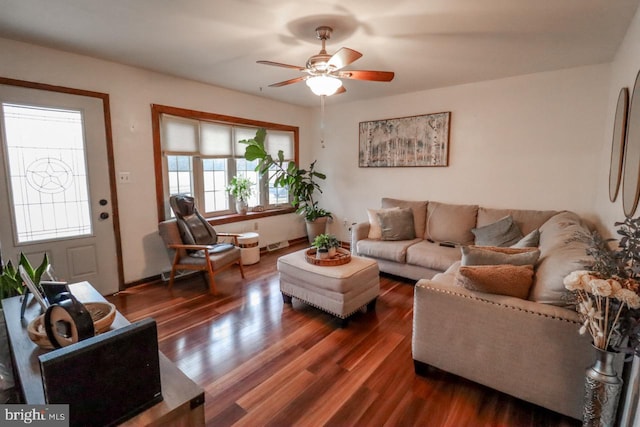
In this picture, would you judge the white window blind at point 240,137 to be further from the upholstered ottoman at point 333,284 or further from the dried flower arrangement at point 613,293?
the dried flower arrangement at point 613,293

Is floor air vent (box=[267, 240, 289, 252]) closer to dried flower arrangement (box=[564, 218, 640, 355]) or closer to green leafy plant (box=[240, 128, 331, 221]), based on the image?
green leafy plant (box=[240, 128, 331, 221])

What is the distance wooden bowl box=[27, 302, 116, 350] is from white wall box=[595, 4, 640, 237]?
3.08m

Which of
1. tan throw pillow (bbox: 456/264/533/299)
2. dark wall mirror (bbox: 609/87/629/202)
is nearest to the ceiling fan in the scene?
tan throw pillow (bbox: 456/264/533/299)

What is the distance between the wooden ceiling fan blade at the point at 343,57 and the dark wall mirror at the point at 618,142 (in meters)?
1.98

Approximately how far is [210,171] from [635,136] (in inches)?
164

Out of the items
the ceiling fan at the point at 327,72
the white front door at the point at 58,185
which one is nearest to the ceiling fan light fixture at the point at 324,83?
the ceiling fan at the point at 327,72

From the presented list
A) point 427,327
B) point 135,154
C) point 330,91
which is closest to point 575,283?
point 427,327

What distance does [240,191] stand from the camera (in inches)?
176

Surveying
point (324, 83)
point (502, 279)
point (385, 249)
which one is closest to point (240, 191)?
point (385, 249)

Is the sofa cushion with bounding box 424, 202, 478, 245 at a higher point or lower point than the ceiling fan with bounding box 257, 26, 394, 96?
lower

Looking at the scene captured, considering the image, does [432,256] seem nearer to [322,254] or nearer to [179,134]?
[322,254]

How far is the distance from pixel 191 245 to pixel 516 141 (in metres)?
3.90

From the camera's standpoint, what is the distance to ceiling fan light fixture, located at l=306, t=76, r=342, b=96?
2.43 m

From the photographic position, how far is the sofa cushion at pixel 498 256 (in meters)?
1.90
